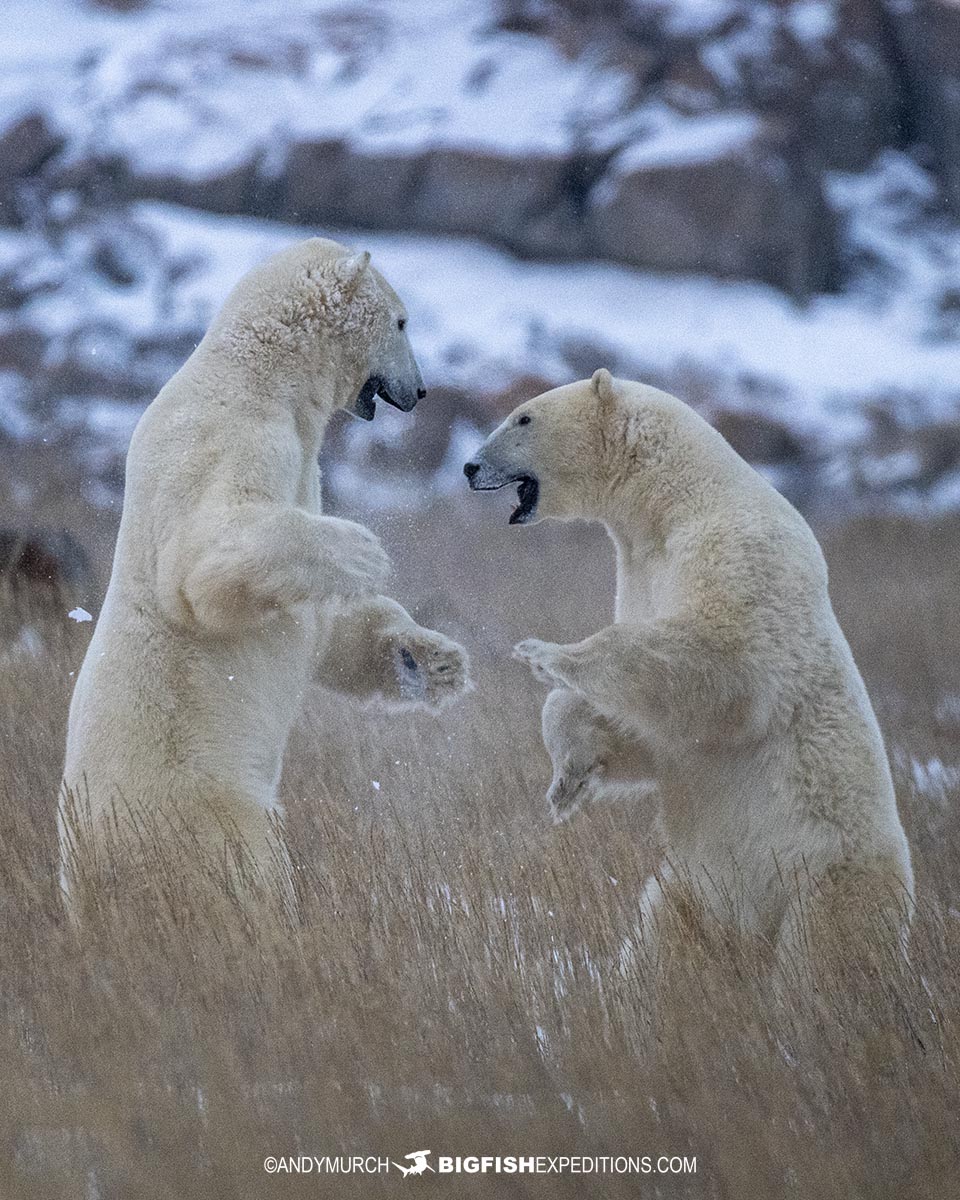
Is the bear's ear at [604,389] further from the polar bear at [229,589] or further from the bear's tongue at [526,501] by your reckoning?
the polar bear at [229,589]

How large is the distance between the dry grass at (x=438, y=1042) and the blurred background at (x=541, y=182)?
14.1 m

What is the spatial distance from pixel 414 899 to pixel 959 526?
29.8ft

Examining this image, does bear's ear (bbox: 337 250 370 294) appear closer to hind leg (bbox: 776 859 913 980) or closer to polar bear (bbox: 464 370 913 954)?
polar bear (bbox: 464 370 913 954)

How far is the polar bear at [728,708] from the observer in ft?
9.13

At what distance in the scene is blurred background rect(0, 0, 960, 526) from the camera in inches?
711

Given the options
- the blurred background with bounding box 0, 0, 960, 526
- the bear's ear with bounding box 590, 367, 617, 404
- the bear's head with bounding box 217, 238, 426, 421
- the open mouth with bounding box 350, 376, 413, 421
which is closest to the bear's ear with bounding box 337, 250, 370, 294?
the bear's head with bounding box 217, 238, 426, 421

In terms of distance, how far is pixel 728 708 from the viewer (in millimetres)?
2840

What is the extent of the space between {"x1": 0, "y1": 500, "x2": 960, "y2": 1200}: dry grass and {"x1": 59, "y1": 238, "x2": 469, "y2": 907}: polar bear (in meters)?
0.18

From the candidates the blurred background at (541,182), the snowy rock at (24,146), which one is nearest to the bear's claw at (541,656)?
the blurred background at (541,182)

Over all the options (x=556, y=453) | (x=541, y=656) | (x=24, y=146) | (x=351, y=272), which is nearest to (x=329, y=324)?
(x=351, y=272)

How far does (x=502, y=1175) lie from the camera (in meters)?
2.30

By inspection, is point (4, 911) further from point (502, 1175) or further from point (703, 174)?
point (703, 174)

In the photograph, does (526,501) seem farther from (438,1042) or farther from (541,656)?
(438,1042)

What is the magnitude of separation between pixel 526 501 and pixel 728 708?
75cm
